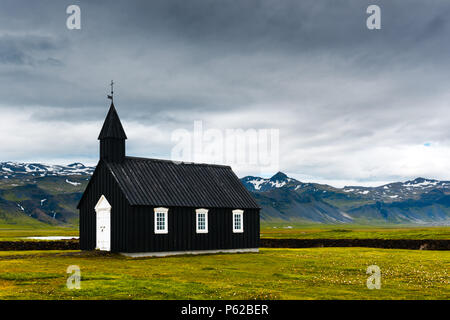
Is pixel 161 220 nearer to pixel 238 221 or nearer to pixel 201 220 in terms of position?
pixel 201 220

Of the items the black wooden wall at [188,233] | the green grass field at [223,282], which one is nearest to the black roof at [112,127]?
the black wooden wall at [188,233]

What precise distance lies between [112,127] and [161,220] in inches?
401

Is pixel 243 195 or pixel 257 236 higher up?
pixel 243 195

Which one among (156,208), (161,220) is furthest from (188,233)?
(156,208)

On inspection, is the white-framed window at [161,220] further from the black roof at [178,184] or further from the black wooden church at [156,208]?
the black roof at [178,184]

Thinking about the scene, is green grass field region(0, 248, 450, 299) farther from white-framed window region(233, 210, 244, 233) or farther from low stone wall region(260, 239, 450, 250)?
low stone wall region(260, 239, 450, 250)

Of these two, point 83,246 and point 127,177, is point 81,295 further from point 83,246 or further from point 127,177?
point 83,246

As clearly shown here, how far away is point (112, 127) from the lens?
48188mm

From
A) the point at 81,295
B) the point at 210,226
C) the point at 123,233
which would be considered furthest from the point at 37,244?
the point at 81,295

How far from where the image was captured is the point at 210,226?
49.9 m

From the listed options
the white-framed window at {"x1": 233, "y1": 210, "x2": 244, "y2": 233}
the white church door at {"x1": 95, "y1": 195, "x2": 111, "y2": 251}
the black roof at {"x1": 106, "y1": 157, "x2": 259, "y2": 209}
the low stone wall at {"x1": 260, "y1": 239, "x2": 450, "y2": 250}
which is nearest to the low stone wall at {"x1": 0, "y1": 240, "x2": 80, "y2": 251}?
the white church door at {"x1": 95, "y1": 195, "x2": 111, "y2": 251}

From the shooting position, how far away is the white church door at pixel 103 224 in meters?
45.6

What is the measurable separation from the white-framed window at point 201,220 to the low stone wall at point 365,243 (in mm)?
24421
